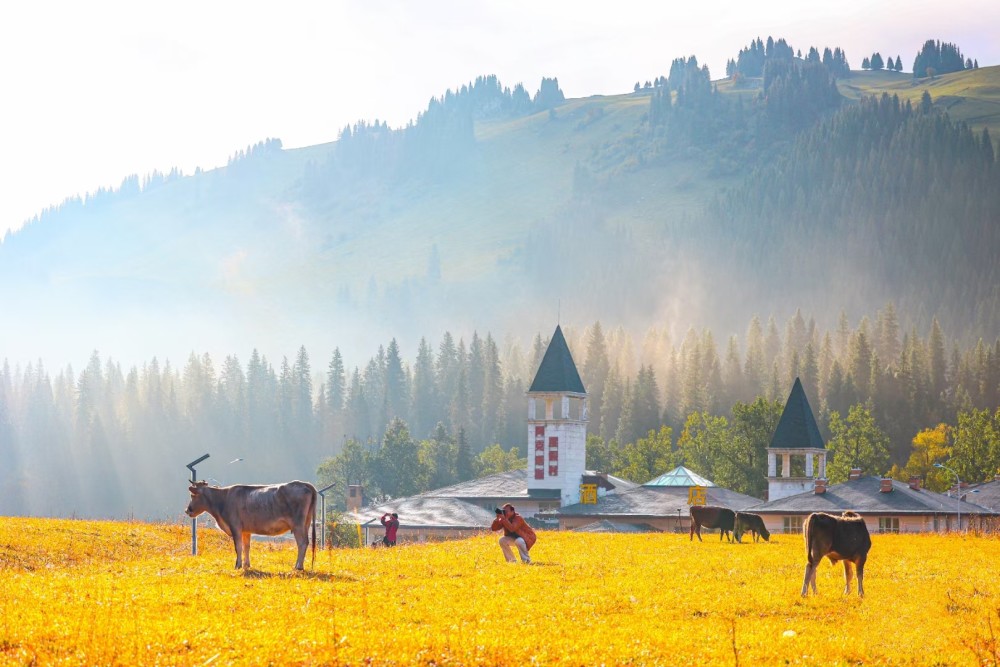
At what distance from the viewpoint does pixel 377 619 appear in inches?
928

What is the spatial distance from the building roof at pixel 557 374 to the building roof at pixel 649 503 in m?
10.8

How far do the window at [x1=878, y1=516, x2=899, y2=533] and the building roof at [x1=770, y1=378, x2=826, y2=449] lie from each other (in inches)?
723

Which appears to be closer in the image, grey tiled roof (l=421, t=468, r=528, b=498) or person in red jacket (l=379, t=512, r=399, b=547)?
person in red jacket (l=379, t=512, r=399, b=547)

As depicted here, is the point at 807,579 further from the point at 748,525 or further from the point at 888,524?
the point at 888,524

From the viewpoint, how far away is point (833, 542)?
2955 cm

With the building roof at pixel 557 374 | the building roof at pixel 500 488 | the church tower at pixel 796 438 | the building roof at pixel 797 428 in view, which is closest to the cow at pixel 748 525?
the church tower at pixel 796 438

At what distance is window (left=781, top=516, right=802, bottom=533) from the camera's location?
10031 cm

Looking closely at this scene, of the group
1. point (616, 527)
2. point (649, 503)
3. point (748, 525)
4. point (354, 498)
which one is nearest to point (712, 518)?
point (748, 525)

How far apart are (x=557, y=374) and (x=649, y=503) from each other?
48.3 ft

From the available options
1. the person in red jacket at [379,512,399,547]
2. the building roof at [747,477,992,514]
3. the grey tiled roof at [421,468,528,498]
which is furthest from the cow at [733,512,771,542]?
the grey tiled roof at [421,468,528,498]

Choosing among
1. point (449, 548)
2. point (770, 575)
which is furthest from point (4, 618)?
point (449, 548)

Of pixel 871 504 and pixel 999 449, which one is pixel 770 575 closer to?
pixel 871 504

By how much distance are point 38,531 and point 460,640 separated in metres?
23.7

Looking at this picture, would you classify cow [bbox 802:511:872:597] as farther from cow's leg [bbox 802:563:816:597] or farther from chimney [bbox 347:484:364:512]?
chimney [bbox 347:484:364:512]
